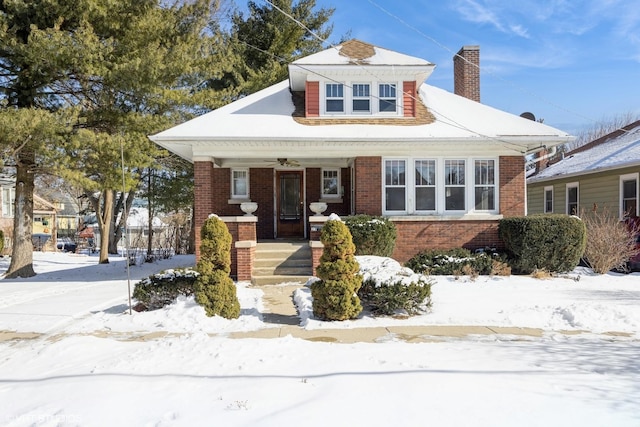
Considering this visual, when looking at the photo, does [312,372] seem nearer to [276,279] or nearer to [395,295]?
[395,295]

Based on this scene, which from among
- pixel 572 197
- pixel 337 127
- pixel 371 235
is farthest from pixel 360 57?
pixel 572 197

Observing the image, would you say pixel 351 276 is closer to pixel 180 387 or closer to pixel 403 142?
pixel 180 387

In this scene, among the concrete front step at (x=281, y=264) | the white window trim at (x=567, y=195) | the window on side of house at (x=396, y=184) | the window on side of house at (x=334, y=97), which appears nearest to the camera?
the concrete front step at (x=281, y=264)

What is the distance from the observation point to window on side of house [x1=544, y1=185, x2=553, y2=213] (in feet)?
70.2

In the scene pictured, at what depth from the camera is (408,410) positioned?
148 inches

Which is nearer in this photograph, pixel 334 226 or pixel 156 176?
pixel 334 226

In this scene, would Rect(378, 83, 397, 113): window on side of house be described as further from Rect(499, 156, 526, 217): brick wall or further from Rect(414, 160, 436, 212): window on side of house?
Rect(499, 156, 526, 217): brick wall

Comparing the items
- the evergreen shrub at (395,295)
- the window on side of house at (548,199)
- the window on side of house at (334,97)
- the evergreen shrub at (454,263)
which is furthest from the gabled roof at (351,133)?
the window on side of house at (548,199)

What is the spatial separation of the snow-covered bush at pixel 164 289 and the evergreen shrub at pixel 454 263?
682 cm

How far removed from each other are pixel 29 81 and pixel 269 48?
12687 mm

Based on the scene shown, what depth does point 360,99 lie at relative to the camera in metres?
13.7

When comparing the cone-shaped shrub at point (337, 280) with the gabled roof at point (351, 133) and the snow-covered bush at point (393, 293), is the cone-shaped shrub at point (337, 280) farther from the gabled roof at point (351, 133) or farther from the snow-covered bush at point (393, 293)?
the gabled roof at point (351, 133)

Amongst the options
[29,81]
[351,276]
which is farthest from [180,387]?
[29,81]

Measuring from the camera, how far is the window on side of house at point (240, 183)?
14906 mm
